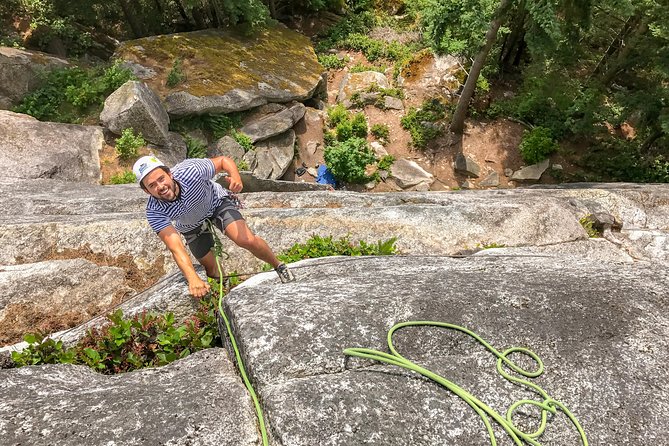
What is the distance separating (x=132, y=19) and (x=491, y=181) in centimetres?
1834

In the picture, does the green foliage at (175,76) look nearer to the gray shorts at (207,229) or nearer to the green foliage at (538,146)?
the gray shorts at (207,229)

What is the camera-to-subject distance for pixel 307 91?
1870cm

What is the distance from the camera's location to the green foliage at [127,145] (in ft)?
46.2

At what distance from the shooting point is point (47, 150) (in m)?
12.7


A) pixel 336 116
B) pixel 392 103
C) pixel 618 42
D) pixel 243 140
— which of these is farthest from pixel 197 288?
pixel 618 42

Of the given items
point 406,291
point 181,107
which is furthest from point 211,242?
point 181,107

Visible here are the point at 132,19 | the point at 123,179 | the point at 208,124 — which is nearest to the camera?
the point at 123,179

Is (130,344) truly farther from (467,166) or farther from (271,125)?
(467,166)

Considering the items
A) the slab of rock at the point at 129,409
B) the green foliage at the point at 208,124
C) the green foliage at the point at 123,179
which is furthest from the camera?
the green foliage at the point at 208,124

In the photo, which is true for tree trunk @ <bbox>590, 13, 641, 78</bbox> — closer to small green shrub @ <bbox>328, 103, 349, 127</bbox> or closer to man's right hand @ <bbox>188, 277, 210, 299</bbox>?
small green shrub @ <bbox>328, 103, 349, 127</bbox>

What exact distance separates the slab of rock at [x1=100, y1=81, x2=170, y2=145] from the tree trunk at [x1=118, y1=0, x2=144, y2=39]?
23.4 feet

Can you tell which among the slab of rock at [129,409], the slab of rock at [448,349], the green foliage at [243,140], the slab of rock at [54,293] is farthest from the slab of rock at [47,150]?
the slab of rock at [448,349]

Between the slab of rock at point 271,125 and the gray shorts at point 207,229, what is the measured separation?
11.3 meters

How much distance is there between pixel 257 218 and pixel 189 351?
144 inches
